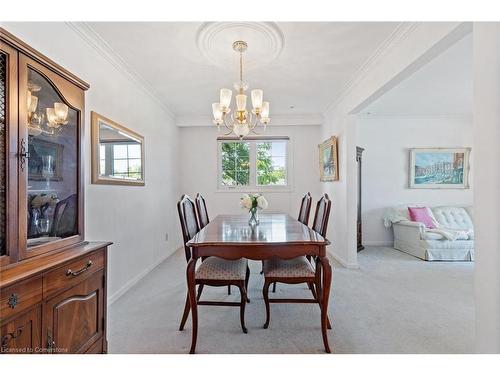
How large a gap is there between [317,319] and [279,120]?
3659 millimetres

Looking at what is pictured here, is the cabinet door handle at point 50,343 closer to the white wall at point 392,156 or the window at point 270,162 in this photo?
the window at point 270,162

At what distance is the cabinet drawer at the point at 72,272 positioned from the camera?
3.81ft

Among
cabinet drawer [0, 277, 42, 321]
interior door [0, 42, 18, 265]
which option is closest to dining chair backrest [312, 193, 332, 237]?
cabinet drawer [0, 277, 42, 321]

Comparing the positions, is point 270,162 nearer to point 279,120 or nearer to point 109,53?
point 279,120

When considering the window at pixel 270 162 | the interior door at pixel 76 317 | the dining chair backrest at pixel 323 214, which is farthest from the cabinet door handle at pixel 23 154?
the window at pixel 270 162

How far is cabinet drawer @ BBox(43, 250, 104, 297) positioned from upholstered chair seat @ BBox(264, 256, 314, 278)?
1.18m

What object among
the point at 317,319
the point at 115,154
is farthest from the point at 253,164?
the point at 317,319

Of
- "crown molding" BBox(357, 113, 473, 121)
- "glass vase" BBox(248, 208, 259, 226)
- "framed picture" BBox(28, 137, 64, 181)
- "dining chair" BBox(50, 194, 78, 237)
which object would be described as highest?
"crown molding" BBox(357, 113, 473, 121)

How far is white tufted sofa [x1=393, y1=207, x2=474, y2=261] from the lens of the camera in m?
4.01

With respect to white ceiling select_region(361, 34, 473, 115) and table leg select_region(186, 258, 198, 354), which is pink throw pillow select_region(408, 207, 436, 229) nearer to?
white ceiling select_region(361, 34, 473, 115)

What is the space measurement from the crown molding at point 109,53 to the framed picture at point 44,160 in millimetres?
1305

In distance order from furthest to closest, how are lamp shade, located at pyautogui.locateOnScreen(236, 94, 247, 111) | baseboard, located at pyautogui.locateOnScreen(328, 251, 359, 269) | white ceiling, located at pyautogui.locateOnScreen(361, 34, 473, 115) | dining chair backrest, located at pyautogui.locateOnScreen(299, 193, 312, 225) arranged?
1. baseboard, located at pyautogui.locateOnScreen(328, 251, 359, 269)
2. dining chair backrest, located at pyautogui.locateOnScreen(299, 193, 312, 225)
3. white ceiling, located at pyautogui.locateOnScreen(361, 34, 473, 115)
4. lamp shade, located at pyautogui.locateOnScreen(236, 94, 247, 111)

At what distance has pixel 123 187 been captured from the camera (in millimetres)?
2873
